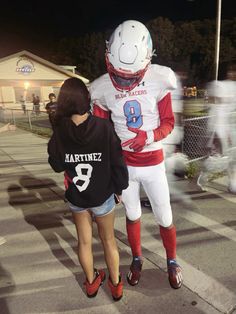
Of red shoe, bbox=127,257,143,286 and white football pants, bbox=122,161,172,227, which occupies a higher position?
white football pants, bbox=122,161,172,227

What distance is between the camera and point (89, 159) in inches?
89.0

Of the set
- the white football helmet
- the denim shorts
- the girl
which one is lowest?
the denim shorts

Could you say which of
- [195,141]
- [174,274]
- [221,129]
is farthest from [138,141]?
[195,141]

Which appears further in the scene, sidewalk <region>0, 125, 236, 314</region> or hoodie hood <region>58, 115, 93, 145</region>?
sidewalk <region>0, 125, 236, 314</region>

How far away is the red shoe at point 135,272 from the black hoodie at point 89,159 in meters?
0.89

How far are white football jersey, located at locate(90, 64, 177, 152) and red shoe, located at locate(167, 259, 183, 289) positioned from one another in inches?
42.4

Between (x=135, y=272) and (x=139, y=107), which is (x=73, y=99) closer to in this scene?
(x=139, y=107)

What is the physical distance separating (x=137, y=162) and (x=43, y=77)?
29.7m

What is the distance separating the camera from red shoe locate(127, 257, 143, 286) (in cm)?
283

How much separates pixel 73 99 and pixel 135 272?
167 centimetres

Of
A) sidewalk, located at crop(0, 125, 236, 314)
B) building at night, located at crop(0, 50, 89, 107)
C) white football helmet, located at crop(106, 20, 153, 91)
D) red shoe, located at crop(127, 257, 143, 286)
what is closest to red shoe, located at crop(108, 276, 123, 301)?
sidewalk, located at crop(0, 125, 236, 314)

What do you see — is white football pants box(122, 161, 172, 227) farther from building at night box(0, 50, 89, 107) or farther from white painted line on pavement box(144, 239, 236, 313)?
building at night box(0, 50, 89, 107)

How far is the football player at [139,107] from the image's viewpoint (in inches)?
96.0

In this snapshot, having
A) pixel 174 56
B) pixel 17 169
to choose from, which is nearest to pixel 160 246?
pixel 17 169
